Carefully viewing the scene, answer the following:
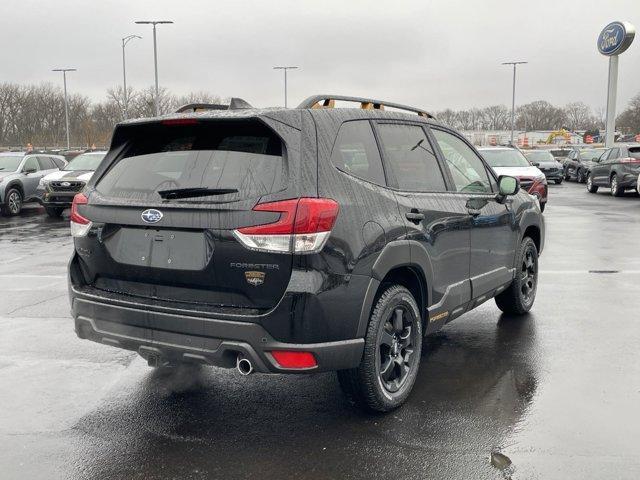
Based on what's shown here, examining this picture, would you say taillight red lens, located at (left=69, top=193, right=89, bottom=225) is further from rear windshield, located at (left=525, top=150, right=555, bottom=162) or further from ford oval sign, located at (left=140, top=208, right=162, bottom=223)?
rear windshield, located at (left=525, top=150, right=555, bottom=162)

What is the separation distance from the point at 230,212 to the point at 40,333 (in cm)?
327

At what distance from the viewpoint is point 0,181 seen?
16.6m

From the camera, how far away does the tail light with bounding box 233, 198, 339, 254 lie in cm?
321

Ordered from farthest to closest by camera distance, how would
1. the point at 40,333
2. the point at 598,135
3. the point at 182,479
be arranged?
1. the point at 598,135
2. the point at 40,333
3. the point at 182,479

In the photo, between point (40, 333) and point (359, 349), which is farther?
point (40, 333)

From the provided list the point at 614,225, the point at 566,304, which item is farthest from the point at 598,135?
the point at 566,304

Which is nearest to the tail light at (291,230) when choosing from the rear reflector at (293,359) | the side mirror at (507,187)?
the rear reflector at (293,359)

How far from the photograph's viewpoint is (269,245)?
3.22m

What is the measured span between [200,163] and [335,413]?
1.69 meters

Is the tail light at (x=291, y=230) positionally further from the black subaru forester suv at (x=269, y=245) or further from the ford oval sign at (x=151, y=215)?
the ford oval sign at (x=151, y=215)

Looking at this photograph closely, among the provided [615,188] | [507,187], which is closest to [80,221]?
[507,187]

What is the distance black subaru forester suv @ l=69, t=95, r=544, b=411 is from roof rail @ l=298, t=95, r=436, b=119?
2 cm

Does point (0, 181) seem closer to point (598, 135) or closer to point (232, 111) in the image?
point (232, 111)

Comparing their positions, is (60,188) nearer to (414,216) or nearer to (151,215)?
(151,215)
